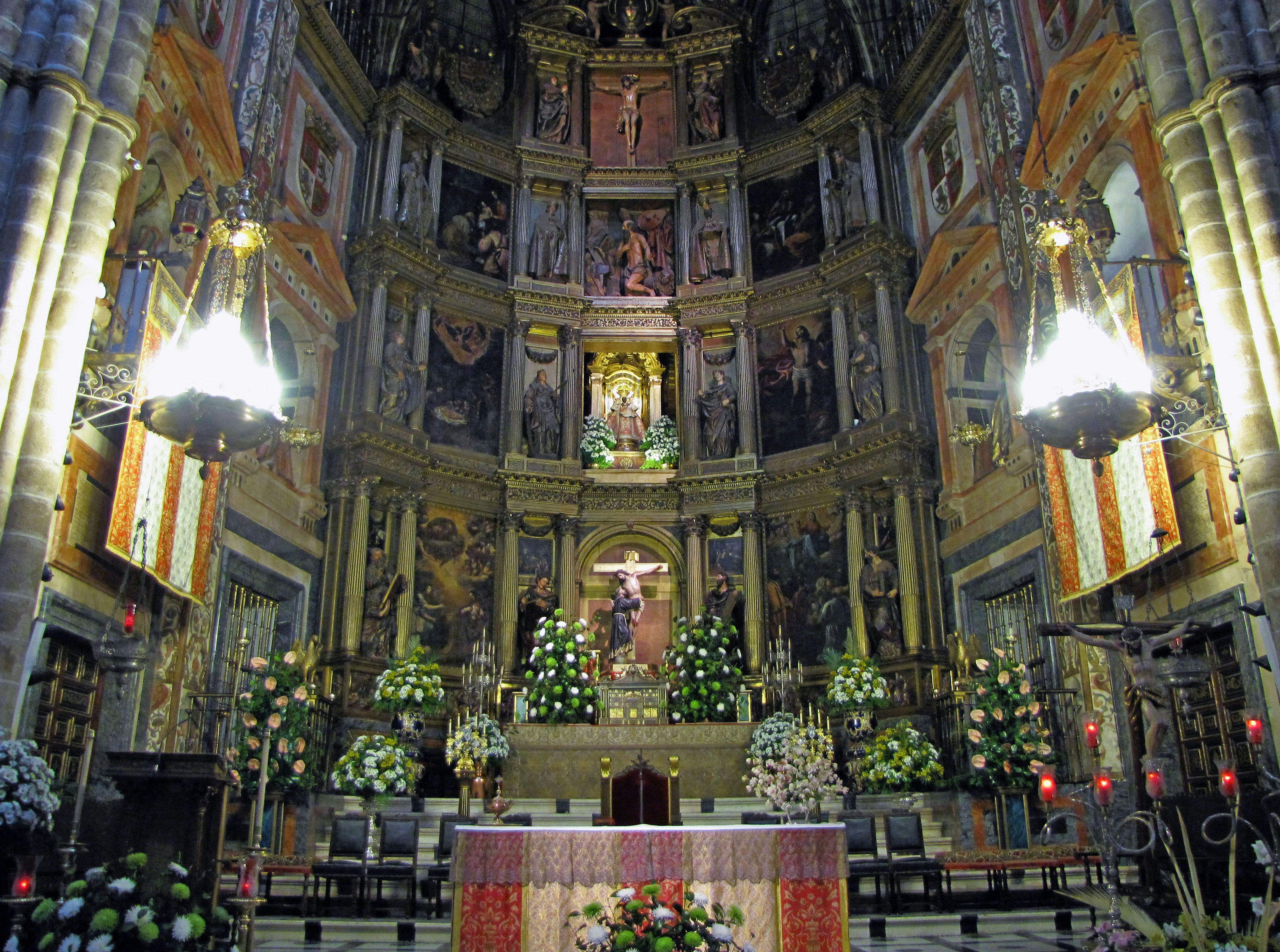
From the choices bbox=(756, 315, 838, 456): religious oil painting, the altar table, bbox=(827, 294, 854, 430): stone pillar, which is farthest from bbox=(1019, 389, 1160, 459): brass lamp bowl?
bbox=(756, 315, 838, 456): religious oil painting

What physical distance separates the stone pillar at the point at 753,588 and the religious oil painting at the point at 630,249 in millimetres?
5820

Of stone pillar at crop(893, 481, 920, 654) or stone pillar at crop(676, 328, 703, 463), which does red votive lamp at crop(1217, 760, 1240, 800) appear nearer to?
stone pillar at crop(893, 481, 920, 654)

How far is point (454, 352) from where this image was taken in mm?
21562

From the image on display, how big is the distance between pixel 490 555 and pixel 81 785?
13.0 meters

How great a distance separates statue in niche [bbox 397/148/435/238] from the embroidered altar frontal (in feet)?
34.5

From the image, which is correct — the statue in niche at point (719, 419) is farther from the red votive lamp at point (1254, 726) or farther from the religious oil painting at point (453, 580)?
the red votive lamp at point (1254, 726)

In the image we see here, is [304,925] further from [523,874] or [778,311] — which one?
[778,311]

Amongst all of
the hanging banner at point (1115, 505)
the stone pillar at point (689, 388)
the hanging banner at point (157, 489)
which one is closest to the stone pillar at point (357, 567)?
the hanging banner at point (157, 489)

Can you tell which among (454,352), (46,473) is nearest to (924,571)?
(454,352)

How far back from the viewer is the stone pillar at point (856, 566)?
18672mm

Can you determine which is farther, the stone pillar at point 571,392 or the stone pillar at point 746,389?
the stone pillar at point 571,392

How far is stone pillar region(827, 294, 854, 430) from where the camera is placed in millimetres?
20500

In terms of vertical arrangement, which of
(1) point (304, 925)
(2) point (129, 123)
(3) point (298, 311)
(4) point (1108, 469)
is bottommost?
(1) point (304, 925)

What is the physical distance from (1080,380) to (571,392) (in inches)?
588
